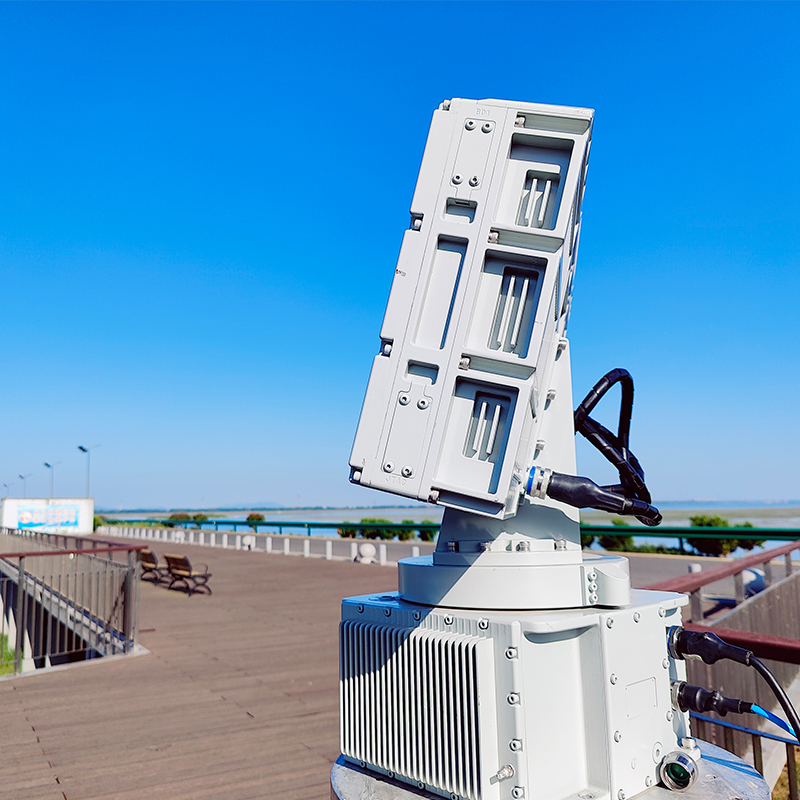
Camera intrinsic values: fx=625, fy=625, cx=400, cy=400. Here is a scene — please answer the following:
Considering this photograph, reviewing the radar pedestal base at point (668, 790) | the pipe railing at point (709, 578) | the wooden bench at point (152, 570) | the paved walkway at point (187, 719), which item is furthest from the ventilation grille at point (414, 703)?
the wooden bench at point (152, 570)

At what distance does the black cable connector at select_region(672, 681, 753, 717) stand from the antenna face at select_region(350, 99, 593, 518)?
2.64 feet

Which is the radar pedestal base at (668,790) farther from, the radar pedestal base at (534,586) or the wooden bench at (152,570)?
the wooden bench at (152,570)

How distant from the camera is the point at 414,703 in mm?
1731

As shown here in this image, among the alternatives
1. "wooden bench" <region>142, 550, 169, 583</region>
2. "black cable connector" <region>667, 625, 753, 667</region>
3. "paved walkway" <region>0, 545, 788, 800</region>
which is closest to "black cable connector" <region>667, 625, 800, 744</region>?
"black cable connector" <region>667, 625, 753, 667</region>

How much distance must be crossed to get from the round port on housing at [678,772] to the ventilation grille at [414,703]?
23.3 inches

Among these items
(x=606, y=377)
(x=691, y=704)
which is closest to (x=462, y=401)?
(x=606, y=377)

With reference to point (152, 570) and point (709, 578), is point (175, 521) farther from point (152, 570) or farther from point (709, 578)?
point (709, 578)

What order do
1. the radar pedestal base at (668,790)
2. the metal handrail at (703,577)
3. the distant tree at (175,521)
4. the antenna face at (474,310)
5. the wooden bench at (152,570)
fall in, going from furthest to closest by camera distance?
the distant tree at (175,521)
the wooden bench at (152,570)
the metal handrail at (703,577)
the radar pedestal base at (668,790)
the antenna face at (474,310)

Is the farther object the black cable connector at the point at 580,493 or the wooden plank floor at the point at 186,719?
the wooden plank floor at the point at 186,719

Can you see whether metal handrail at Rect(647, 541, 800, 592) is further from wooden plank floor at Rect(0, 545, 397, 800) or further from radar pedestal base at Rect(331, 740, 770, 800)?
wooden plank floor at Rect(0, 545, 397, 800)

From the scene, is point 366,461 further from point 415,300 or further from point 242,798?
point 242,798

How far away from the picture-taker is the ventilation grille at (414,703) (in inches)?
62.6

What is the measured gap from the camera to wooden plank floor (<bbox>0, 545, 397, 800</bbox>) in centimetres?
391

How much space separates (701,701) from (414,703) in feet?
2.73
